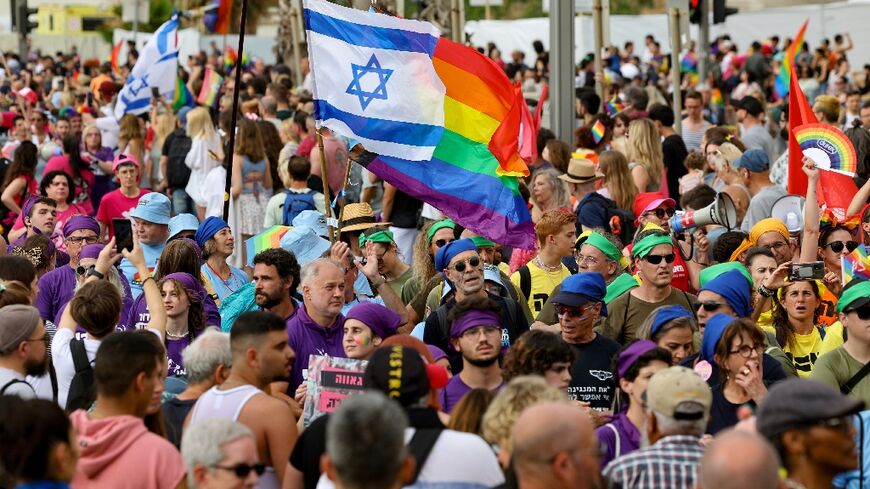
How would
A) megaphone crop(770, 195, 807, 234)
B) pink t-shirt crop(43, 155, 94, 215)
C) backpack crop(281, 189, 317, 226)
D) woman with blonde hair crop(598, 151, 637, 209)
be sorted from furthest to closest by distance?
pink t-shirt crop(43, 155, 94, 215) → backpack crop(281, 189, 317, 226) → woman with blonde hair crop(598, 151, 637, 209) → megaphone crop(770, 195, 807, 234)

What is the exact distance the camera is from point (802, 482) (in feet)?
16.8

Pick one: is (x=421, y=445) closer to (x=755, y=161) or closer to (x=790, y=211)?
(x=790, y=211)

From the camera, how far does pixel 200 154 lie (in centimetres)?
1531

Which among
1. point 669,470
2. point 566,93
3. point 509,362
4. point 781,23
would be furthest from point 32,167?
point 781,23

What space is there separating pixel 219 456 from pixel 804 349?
4.36m

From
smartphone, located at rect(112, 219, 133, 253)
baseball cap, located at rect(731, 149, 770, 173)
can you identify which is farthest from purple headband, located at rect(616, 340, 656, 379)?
baseball cap, located at rect(731, 149, 770, 173)

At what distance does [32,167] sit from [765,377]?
29.8ft

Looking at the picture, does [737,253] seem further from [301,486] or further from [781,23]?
[781,23]

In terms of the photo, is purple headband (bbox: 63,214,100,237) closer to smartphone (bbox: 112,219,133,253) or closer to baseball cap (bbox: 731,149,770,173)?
smartphone (bbox: 112,219,133,253)

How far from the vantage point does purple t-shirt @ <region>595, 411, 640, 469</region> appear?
6.23 m

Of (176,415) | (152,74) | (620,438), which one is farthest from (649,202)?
(152,74)

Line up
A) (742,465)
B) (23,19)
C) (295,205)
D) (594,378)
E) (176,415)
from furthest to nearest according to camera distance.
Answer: (23,19) → (295,205) → (594,378) → (176,415) → (742,465)

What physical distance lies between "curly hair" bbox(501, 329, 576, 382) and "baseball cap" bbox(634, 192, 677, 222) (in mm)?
4290

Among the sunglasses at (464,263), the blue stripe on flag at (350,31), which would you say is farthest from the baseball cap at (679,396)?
the blue stripe on flag at (350,31)
